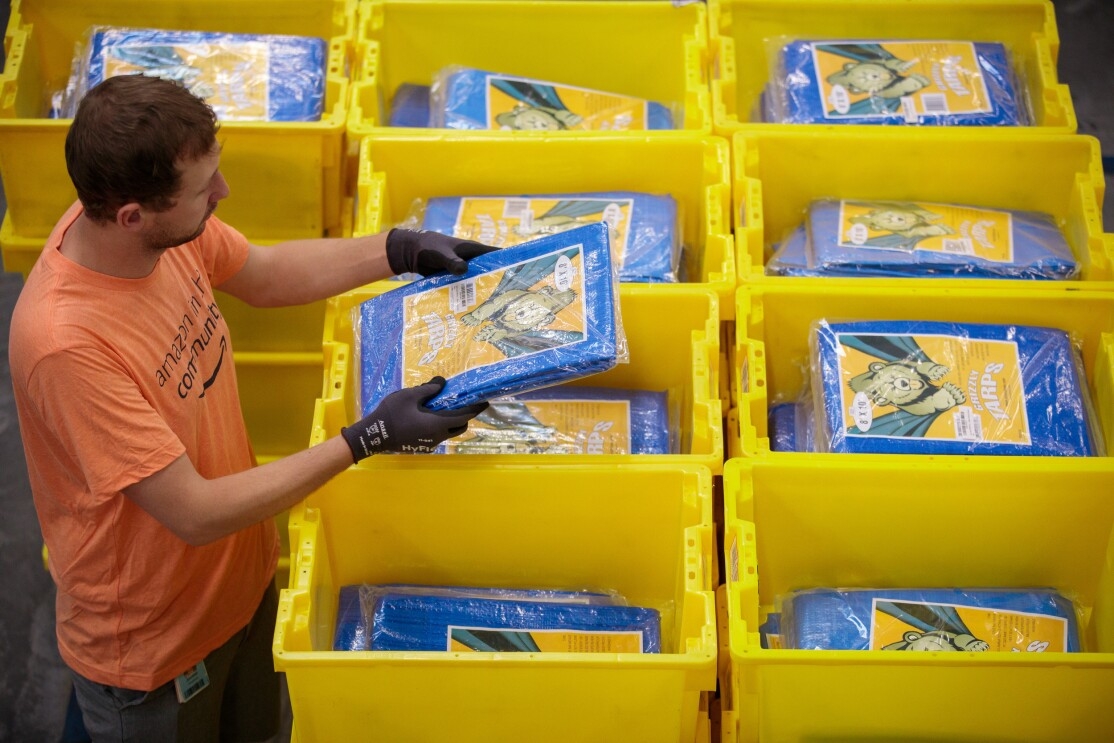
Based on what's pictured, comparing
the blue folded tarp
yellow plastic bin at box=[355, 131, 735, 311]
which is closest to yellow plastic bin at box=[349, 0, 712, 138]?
the blue folded tarp

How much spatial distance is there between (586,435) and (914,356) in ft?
2.20

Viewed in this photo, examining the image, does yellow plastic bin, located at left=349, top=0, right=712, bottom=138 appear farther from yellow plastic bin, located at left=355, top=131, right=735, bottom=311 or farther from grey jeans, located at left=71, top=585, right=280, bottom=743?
grey jeans, located at left=71, top=585, right=280, bottom=743

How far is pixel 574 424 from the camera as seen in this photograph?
255 cm

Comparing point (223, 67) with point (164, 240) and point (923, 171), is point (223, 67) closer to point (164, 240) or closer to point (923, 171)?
point (164, 240)

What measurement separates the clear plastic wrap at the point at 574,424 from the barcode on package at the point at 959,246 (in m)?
0.72

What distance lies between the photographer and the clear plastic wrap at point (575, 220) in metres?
2.73

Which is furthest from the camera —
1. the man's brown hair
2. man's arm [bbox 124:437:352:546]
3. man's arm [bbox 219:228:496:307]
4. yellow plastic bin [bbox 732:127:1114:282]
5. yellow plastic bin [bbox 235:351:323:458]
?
yellow plastic bin [bbox 235:351:323:458]

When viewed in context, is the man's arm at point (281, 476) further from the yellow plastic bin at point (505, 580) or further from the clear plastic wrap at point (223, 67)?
the clear plastic wrap at point (223, 67)

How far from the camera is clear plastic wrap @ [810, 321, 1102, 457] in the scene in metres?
2.41

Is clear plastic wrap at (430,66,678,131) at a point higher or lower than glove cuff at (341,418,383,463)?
higher

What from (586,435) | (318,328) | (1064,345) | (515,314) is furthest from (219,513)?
(1064,345)

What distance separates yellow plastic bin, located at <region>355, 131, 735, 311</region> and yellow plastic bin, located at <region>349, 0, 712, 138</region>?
0.79 feet

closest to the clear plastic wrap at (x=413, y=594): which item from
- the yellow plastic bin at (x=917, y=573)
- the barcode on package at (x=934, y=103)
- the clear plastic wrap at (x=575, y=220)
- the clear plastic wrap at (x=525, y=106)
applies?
the yellow plastic bin at (x=917, y=573)

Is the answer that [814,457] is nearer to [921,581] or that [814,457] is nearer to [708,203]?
[921,581]
